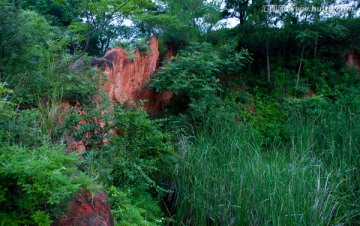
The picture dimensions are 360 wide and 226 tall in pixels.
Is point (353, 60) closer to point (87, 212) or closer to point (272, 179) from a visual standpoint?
point (272, 179)

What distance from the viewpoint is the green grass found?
4.12 m

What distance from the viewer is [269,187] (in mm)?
4266

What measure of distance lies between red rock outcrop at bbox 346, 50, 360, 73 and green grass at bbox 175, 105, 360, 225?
19.4 ft

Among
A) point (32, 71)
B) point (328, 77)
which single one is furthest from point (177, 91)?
point (328, 77)

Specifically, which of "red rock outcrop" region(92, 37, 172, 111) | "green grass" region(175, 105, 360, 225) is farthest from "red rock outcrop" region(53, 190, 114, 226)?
"red rock outcrop" region(92, 37, 172, 111)

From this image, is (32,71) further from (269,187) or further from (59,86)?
(269,187)

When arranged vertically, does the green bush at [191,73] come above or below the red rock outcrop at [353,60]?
below

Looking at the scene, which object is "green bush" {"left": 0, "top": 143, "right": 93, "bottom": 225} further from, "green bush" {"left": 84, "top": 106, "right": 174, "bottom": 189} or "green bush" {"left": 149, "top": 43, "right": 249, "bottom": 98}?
"green bush" {"left": 149, "top": 43, "right": 249, "bottom": 98}

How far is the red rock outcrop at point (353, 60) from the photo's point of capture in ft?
38.9

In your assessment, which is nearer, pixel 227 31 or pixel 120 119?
pixel 120 119

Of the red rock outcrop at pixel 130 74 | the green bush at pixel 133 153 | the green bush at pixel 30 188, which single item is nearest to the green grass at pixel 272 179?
the green bush at pixel 133 153

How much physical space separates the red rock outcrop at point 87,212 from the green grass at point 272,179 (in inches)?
72.0

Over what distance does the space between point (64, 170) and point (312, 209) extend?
2607 mm

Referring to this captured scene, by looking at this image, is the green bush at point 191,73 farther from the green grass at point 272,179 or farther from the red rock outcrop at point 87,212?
the red rock outcrop at point 87,212
